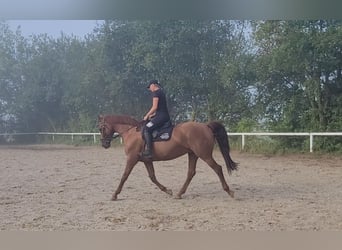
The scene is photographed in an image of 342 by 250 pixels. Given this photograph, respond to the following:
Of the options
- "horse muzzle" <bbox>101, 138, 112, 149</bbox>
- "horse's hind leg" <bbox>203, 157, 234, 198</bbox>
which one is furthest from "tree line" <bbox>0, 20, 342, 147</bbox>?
"horse's hind leg" <bbox>203, 157, 234, 198</bbox>

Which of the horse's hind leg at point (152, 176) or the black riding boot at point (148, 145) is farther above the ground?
the black riding boot at point (148, 145)

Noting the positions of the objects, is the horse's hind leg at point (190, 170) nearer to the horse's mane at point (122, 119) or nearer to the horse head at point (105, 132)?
the horse's mane at point (122, 119)

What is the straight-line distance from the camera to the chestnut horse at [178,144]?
3709 millimetres

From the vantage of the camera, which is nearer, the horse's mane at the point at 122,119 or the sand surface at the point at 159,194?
the sand surface at the point at 159,194

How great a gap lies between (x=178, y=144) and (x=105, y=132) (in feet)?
1.70

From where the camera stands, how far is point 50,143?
3.85 m

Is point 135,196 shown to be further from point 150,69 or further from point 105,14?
point 105,14

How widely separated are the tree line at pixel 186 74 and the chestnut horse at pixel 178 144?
0.09 meters

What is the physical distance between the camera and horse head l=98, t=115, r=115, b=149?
3.76 metres

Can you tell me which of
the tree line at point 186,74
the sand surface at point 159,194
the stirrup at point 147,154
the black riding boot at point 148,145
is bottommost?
the sand surface at point 159,194

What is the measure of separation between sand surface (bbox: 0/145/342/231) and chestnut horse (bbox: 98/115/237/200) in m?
0.04

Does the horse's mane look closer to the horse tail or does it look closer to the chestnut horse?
the chestnut horse

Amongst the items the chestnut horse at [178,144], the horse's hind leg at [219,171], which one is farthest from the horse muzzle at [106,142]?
the horse's hind leg at [219,171]

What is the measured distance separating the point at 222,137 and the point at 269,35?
2.63 ft
